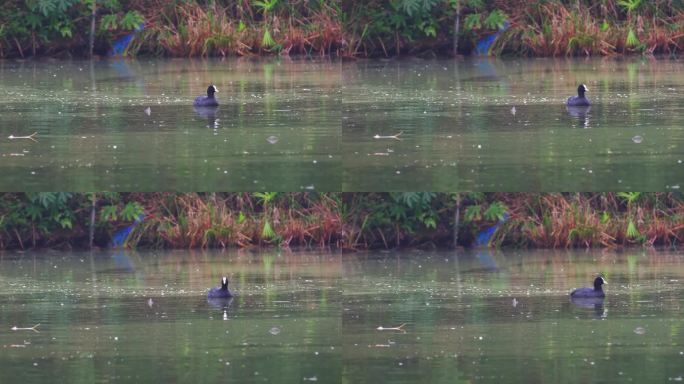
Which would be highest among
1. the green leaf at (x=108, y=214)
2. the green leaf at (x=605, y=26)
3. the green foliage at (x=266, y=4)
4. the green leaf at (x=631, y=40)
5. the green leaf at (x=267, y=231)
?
the green foliage at (x=266, y=4)

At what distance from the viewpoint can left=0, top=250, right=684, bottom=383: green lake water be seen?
38.9 ft

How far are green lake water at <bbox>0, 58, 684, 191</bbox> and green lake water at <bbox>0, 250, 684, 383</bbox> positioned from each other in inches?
44.0

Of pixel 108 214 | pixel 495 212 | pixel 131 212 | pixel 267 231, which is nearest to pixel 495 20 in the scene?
pixel 495 212

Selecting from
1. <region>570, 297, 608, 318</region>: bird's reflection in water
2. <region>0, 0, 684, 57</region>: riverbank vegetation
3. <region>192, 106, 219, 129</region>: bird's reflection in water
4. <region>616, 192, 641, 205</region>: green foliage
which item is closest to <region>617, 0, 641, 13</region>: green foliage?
<region>0, 0, 684, 57</region>: riverbank vegetation

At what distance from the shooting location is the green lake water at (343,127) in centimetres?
1370

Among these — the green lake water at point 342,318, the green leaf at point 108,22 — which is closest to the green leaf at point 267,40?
the green leaf at point 108,22

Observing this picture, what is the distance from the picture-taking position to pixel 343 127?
15.0m

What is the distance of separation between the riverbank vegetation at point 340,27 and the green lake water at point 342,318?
7.99ft

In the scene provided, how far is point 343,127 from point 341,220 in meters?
2.21

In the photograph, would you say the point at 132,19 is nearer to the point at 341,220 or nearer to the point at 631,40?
the point at 341,220

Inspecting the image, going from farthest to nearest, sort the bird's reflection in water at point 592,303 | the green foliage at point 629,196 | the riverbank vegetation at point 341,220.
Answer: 1. the green foliage at point 629,196
2. the riverbank vegetation at point 341,220
3. the bird's reflection in water at point 592,303

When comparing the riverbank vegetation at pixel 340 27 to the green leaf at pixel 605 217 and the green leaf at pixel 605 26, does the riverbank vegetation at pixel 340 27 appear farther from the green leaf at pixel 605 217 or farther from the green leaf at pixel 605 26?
the green leaf at pixel 605 217

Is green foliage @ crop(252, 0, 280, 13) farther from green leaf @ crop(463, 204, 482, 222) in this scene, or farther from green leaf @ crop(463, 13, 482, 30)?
green leaf @ crop(463, 204, 482, 222)

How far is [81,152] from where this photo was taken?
14.3 metres
